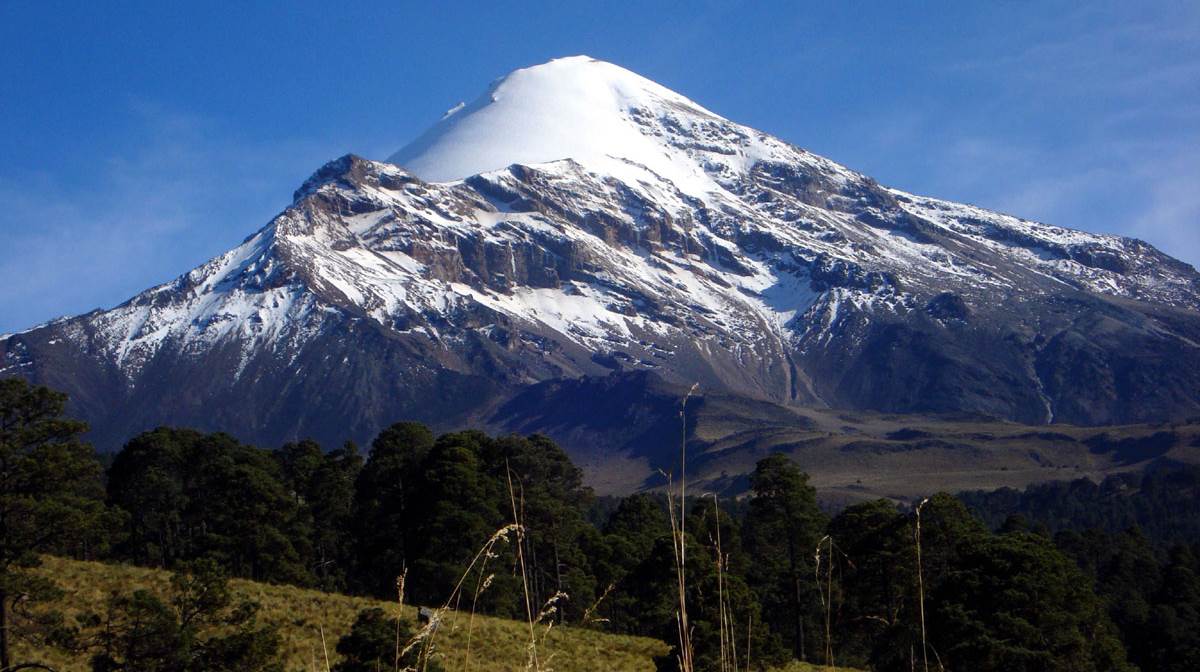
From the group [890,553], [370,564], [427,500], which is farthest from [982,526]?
[370,564]

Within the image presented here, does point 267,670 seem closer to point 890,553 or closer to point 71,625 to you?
point 71,625

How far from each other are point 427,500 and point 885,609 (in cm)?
1983

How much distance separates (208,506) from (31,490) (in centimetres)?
2551

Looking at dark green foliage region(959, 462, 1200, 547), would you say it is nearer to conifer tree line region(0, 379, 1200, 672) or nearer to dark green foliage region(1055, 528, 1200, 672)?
dark green foliage region(1055, 528, 1200, 672)

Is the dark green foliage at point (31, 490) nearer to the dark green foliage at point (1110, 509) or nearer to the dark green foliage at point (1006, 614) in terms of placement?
the dark green foliage at point (1006, 614)

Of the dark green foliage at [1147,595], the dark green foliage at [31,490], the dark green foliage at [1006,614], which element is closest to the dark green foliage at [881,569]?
the dark green foliage at [1006,614]

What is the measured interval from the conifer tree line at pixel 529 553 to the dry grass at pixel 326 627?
4.94 feet

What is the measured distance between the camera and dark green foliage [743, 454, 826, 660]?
173 ft

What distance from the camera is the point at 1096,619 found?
46031mm

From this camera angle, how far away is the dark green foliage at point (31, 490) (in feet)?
92.2

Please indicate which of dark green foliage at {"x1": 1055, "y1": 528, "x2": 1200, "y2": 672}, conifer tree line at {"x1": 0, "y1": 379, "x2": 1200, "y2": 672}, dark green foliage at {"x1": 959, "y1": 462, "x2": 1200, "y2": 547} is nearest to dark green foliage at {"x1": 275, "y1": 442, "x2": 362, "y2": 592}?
conifer tree line at {"x1": 0, "y1": 379, "x2": 1200, "y2": 672}

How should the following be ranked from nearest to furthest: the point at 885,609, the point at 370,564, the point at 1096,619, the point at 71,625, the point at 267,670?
1. the point at 267,670
2. the point at 71,625
3. the point at 885,609
4. the point at 1096,619
5. the point at 370,564

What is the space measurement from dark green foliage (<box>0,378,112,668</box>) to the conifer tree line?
5cm

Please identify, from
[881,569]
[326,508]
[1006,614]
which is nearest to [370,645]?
[1006,614]
